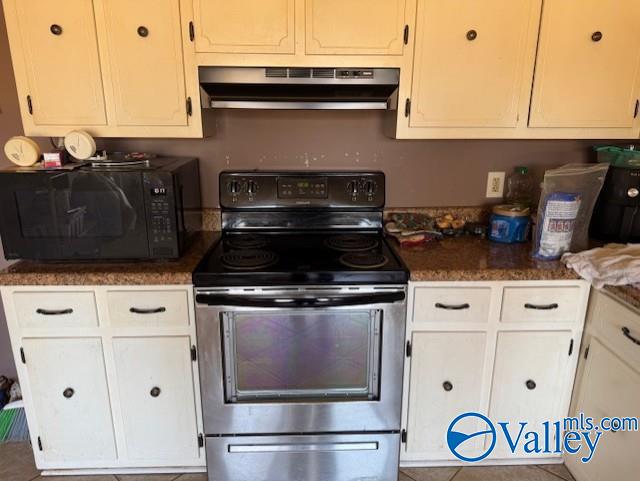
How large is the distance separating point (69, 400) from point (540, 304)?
1.88 metres

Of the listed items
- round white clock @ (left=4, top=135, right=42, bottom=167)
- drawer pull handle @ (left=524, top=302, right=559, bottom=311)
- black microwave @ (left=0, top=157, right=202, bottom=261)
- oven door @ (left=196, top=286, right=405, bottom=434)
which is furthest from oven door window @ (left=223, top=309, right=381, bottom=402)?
round white clock @ (left=4, top=135, right=42, bottom=167)

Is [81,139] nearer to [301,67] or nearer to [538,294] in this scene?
[301,67]

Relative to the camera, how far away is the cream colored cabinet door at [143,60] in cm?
162

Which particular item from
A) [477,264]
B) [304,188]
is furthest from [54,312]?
[477,264]

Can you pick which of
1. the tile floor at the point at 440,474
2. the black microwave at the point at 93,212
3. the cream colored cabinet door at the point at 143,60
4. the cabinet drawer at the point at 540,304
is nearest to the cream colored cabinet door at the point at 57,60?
the cream colored cabinet door at the point at 143,60

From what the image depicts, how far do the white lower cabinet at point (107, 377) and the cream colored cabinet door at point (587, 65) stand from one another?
1.61 meters

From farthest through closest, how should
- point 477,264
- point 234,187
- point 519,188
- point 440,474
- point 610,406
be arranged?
point 519,188
point 234,187
point 440,474
point 477,264
point 610,406

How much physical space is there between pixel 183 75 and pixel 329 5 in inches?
24.1

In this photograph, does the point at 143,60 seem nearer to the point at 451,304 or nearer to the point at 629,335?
the point at 451,304

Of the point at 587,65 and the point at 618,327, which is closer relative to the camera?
the point at 618,327

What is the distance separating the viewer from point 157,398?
1732 millimetres

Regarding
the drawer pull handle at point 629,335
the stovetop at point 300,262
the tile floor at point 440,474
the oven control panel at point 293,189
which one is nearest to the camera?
the drawer pull handle at point 629,335

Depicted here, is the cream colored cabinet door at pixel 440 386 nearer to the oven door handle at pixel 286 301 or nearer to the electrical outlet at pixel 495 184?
the oven door handle at pixel 286 301

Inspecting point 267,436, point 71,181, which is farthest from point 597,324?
point 71,181
